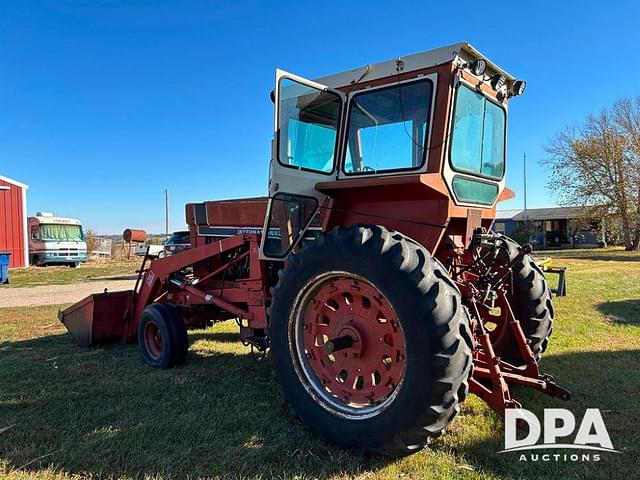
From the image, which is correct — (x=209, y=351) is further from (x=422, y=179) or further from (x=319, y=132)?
(x=422, y=179)

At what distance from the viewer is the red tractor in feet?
9.05

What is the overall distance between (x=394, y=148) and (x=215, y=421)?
2.45 meters

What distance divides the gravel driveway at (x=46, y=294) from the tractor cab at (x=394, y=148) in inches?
363

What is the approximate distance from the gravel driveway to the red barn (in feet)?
34.4

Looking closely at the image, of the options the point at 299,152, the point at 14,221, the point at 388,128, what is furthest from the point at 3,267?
the point at 388,128

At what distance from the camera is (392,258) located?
2.85 metres

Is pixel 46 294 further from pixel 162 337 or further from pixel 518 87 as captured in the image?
pixel 518 87

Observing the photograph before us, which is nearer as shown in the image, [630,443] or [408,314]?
[408,314]

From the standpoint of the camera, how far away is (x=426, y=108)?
350 cm

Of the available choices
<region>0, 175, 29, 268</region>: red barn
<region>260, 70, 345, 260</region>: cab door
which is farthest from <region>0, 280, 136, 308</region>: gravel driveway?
<region>0, 175, 29, 268</region>: red barn

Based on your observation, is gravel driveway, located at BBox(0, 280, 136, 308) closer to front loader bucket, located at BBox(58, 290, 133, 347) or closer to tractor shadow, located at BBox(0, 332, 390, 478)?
→ front loader bucket, located at BBox(58, 290, 133, 347)

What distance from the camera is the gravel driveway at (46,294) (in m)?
11.1

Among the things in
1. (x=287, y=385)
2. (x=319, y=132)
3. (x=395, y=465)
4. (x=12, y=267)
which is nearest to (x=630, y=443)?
(x=395, y=465)

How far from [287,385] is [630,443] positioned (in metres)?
2.27
